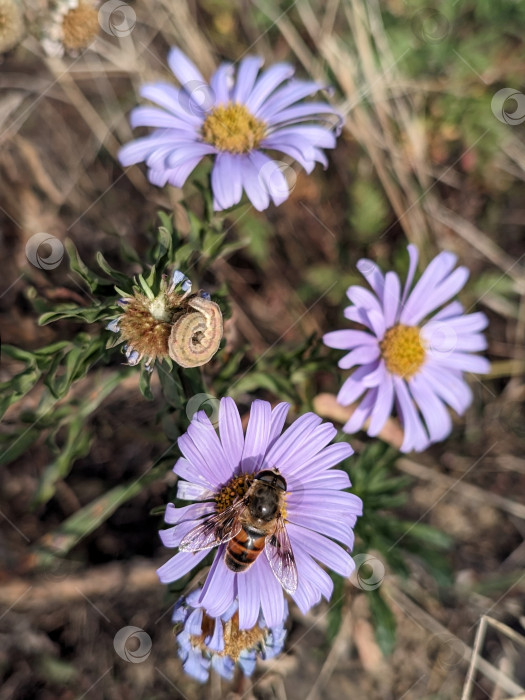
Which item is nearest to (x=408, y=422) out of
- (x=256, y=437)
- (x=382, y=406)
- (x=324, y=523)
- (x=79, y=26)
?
(x=382, y=406)

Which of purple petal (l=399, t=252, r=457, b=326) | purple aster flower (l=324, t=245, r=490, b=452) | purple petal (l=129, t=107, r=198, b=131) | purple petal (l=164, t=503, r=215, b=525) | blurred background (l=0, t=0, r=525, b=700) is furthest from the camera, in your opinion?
blurred background (l=0, t=0, r=525, b=700)

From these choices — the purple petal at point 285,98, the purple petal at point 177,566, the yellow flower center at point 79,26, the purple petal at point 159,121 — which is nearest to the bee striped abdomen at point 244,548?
the purple petal at point 177,566

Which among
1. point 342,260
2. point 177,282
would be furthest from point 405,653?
point 177,282

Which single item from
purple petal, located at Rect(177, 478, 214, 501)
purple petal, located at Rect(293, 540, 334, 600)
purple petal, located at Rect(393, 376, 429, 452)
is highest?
purple petal, located at Rect(393, 376, 429, 452)

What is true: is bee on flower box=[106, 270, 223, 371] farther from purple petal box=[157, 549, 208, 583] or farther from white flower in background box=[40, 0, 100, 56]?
white flower in background box=[40, 0, 100, 56]

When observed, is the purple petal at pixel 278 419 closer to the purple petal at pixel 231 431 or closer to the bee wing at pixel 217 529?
the purple petal at pixel 231 431

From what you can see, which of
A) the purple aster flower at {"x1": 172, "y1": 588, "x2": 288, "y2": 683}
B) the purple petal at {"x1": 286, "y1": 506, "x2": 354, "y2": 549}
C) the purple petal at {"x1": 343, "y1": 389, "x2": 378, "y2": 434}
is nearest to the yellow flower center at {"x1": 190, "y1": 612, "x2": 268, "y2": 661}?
the purple aster flower at {"x1": 172, "y1": 588, "x2": 288, "y2": 683}

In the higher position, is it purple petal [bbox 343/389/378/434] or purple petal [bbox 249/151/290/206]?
purple petal [bbox 249/151/290/206]

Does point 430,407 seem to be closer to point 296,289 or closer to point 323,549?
point 323,549
